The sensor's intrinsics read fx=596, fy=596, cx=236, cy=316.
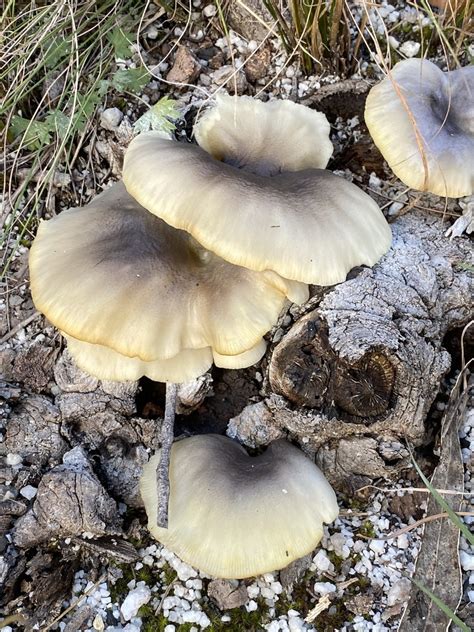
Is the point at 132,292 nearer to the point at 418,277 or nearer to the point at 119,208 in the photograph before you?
the point at 119,208

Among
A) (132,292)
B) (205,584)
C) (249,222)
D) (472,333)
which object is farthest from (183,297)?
(472,333)

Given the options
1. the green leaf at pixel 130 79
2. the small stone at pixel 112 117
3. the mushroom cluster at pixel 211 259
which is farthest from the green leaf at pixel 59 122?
the mushroom cluster at pixel 211 259

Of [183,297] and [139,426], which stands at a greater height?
[183,297]

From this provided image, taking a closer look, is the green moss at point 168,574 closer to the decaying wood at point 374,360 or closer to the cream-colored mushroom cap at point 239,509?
the cream-colored mushroom cap at point 239,509

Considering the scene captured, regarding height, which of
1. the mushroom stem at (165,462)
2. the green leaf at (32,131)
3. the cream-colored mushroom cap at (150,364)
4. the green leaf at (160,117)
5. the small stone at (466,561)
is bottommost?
the small stone at (466,561)

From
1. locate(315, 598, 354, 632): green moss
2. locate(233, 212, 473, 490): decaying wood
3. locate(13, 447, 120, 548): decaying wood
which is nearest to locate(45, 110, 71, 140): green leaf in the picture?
locate(233, 212, 473, 490): decaying wood

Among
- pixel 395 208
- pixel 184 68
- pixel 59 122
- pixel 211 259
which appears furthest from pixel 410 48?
pixel 59 122
